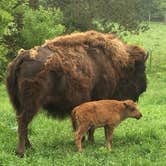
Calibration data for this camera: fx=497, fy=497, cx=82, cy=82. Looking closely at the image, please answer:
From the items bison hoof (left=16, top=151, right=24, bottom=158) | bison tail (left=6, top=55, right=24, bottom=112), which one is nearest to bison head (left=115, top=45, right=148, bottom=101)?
bison tail (left=6, top=55, right=24, bottom=112)

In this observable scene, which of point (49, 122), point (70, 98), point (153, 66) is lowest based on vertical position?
point (153, 66)

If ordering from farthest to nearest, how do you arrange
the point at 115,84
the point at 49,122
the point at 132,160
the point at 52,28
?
the point at 52,28 < the point at 49,122 < the point at 115,84 < the point at 132,160

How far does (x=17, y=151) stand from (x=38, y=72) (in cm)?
134

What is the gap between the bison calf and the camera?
8.17 m

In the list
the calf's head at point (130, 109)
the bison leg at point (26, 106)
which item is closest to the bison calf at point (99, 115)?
the calf's head at point (130, 109)

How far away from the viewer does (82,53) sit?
9.15m

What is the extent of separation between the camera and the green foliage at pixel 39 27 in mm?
23219

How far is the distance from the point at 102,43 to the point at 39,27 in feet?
45.3

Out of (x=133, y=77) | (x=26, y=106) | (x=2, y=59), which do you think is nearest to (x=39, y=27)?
(x=2, y=59)

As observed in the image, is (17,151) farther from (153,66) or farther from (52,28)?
(153,66)

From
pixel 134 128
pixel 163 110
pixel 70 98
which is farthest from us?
pixel 163 110

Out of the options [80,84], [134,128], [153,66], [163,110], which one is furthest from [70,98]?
[153,66]

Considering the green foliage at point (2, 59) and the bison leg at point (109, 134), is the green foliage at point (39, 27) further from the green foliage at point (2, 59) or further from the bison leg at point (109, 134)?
the bison leg at point (109, 134)

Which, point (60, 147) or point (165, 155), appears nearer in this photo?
point (165, 155)
